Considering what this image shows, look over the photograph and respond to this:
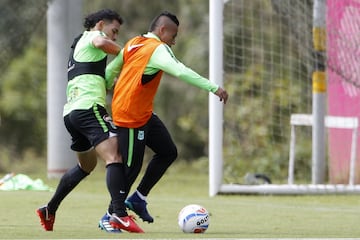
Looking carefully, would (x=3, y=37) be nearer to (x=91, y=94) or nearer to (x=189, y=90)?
(x=91, y=94)

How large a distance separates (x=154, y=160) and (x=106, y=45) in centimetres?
117

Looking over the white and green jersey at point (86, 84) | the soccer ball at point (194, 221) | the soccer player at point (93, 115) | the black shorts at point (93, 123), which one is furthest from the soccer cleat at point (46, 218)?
the soccer ball at point (194, 221)

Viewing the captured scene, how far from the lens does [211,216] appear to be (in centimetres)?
1320

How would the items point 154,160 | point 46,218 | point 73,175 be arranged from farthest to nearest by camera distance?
1. point 154,160
2. point 73,175
3. point 46,218

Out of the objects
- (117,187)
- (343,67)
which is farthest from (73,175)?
(343,67)

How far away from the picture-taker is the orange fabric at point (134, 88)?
11.0 metres

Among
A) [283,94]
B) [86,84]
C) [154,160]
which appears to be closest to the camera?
[86,84]

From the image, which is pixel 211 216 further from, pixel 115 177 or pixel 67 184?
pixel 115 177

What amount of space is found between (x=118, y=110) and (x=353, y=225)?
2473 millimetres

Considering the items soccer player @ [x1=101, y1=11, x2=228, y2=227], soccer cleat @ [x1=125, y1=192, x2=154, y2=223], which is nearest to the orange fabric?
soccer player @ [x1=101, y1=11, x2=228, y2=227]

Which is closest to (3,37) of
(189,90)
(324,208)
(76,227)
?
(324,208)

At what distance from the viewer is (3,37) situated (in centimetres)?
1953

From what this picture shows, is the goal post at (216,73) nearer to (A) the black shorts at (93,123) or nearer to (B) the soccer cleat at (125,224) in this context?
(A) the black shorts at (93,123)

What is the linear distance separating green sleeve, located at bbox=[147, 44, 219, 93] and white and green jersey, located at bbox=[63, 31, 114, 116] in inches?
19.2
